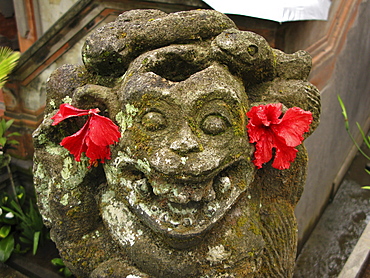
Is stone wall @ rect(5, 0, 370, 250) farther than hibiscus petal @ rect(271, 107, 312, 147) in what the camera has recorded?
Yes

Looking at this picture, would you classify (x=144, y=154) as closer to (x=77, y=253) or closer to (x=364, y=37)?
(x=77, y=253)

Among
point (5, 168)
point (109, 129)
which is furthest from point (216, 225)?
point (5, 168)

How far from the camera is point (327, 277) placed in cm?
331

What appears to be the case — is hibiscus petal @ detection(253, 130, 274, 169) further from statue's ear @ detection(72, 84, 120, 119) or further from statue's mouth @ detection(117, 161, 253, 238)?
statue's ear @ detection(72, 84, 120, 119)

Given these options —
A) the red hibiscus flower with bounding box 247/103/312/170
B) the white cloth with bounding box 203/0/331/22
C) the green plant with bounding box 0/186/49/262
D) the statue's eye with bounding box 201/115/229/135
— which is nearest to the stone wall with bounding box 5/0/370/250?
the white cloth with bounding box 203/0/331/22

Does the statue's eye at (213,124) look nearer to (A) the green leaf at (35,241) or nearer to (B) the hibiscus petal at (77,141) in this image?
(B) the hibiscus petal at (77,141)

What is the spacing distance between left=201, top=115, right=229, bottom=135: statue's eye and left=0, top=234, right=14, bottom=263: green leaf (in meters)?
2.42

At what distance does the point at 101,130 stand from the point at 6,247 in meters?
2.24

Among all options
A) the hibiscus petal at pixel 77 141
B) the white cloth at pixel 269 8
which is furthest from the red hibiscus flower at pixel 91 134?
the white cloth at pixel 269 8

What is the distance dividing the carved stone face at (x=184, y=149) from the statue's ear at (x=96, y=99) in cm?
8

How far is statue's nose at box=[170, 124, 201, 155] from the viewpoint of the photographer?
1.50 m

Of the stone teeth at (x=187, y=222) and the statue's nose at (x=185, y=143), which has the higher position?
the statue's nose at (x=185, y=143)

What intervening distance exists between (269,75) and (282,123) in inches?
13.3

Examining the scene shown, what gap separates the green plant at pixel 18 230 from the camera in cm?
322
